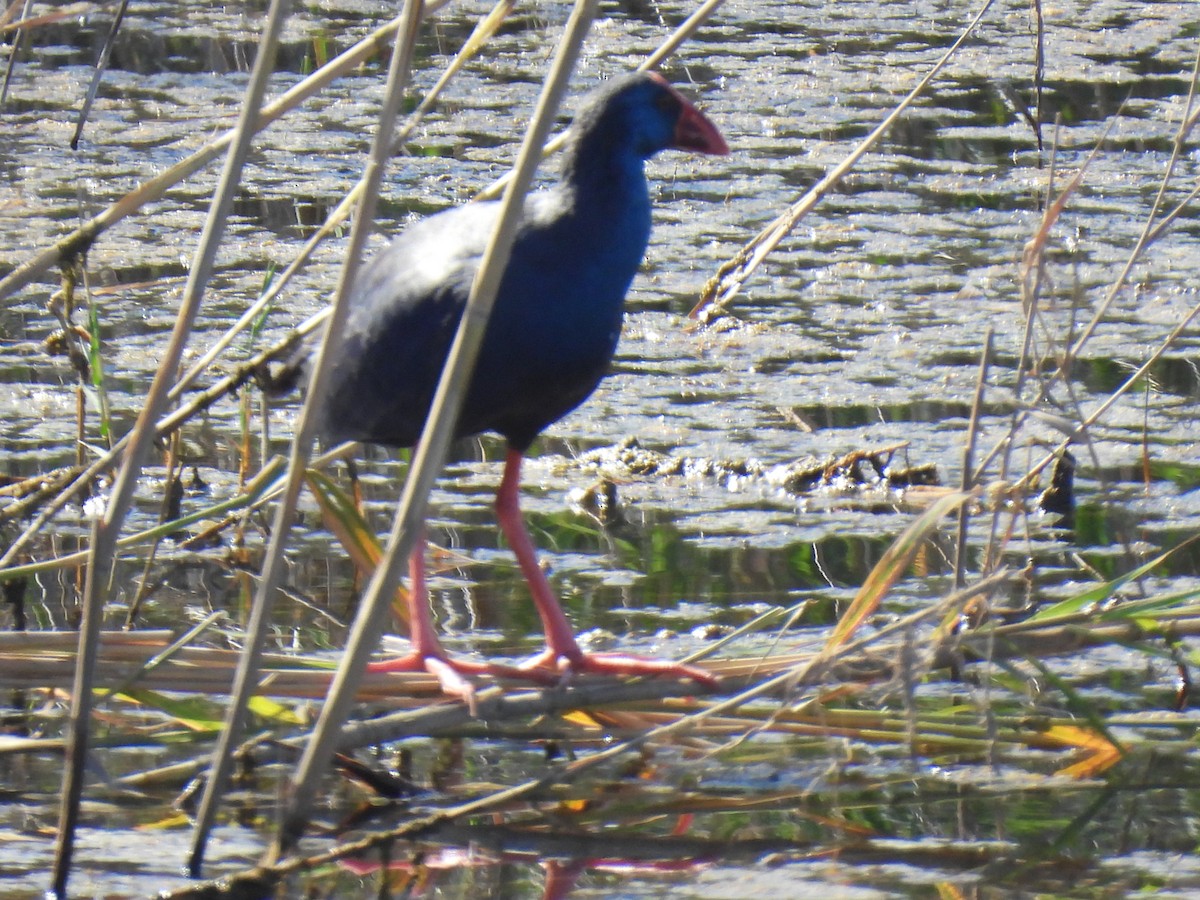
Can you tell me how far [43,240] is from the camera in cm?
436

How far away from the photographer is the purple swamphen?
7.82 ft

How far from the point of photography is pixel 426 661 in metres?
2.40

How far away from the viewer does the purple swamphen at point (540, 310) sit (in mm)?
2383

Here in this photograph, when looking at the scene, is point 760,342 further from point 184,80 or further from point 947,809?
point 184,80

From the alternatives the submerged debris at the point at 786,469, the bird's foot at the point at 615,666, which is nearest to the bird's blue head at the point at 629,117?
the bird's foot at the point at 615,666

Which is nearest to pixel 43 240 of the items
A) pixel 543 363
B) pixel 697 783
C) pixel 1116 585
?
pixel 543 363

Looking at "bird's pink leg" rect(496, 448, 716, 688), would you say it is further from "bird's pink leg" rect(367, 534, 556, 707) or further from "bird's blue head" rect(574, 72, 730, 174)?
"bird's blue head" rect(574, 72, 730, 174)

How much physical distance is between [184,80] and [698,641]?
12.9ft

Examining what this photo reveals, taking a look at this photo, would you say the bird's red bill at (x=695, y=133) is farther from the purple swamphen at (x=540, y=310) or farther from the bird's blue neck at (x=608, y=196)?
the bird's blue neck at (x=608, y=196)

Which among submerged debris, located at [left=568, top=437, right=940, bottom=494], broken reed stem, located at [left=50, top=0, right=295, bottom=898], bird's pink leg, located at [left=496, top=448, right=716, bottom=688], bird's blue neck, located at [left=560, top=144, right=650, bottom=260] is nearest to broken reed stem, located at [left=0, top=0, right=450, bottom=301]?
broken reed stem, located at [left=50, top=0, right=295, bottom=898]

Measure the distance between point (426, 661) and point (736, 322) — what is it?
176 centimetres

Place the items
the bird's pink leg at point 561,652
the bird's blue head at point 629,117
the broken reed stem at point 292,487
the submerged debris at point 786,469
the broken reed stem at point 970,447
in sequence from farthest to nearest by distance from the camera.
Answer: the submerged debris at point 786,469, the bird's blue head at point 629,117, the bird's pink leg at point 561,652, the broken reed stem at point 970,447, the broken reed stem at point 292,487

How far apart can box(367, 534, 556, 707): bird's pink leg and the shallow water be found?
0.41 ft

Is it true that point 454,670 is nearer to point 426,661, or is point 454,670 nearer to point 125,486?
point 426,661
